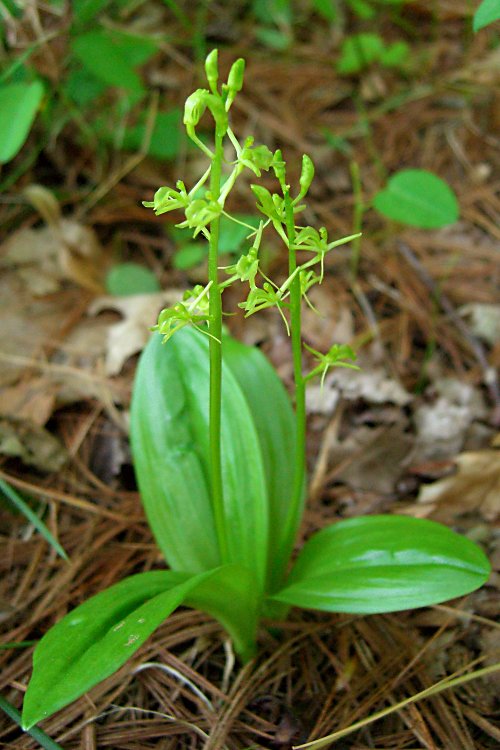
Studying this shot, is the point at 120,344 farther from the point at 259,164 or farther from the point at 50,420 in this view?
the point at 259,164

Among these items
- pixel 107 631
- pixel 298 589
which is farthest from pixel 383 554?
pixel 107 631

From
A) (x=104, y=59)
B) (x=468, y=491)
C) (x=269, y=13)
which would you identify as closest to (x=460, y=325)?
(x=468, y=491)

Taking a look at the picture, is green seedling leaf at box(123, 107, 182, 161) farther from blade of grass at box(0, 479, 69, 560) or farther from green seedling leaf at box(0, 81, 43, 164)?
blade of grass at box(0, 479, 69, 560)

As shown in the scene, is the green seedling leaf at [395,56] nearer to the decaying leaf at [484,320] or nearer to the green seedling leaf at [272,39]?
the green seedling leaf at [272,39]

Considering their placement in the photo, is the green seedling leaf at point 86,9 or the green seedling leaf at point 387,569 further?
the green seedling leaf at point 86,9

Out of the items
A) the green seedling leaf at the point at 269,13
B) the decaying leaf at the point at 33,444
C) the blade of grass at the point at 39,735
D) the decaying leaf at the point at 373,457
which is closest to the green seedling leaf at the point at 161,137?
the green seedling leaf at the point at 269,13

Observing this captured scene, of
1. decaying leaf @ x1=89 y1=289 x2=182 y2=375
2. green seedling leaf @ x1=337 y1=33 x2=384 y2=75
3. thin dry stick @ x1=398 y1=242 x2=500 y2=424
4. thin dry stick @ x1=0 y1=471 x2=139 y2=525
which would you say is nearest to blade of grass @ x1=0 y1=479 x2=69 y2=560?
thin dry stick @ x1=0 y1=471 x2=139 y2=525
